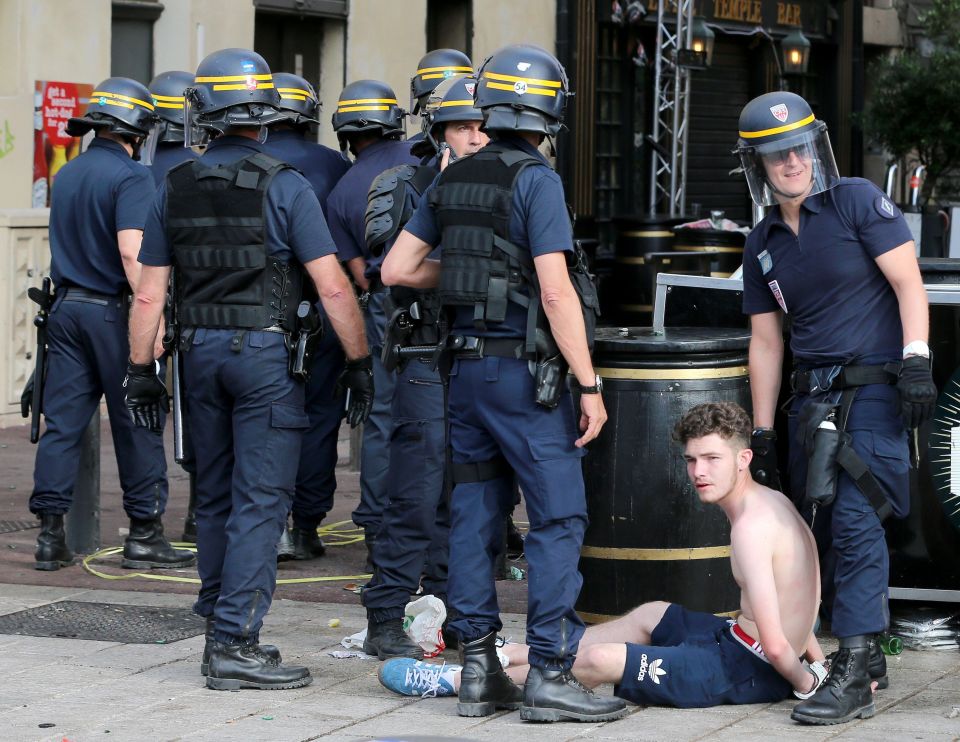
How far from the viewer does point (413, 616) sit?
546 cm

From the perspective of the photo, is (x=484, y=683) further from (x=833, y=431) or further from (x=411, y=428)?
(x=833, y=431)

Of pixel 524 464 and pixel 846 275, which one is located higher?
pixel 846 275

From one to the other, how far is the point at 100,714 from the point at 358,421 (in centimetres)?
123

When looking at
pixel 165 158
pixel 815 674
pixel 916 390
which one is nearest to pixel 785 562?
pixel 815 674

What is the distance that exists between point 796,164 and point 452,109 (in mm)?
1268

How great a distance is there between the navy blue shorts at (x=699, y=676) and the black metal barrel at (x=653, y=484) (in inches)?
25.6

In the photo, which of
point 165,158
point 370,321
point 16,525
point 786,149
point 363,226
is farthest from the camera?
point 16,525

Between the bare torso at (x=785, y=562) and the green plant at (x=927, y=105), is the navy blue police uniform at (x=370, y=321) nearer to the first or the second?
the bare torso at (x=785, y=562)

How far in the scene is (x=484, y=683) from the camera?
506 cm

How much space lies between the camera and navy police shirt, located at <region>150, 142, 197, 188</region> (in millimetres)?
8000

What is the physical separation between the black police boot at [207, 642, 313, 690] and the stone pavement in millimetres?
32

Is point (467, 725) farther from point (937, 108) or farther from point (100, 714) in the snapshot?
point (937, 108)

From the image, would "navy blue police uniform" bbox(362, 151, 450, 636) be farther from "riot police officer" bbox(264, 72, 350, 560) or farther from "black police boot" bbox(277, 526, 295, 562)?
"black police boot" bbox(277, 526, 295, 562)

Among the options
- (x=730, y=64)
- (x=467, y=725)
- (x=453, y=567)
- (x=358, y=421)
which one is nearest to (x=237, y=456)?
(x=358, y=421)
